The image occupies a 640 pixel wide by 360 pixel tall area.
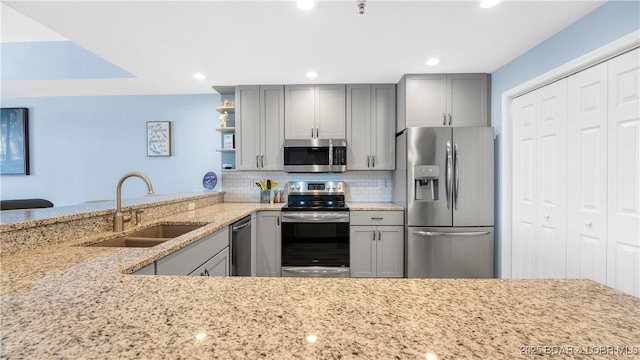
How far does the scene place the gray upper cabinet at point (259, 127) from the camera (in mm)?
3322

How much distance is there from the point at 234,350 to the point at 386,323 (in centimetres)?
31

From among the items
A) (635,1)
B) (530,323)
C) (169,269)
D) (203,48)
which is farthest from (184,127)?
(635,1)

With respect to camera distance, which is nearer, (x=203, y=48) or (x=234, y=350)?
(x=234, y=350)

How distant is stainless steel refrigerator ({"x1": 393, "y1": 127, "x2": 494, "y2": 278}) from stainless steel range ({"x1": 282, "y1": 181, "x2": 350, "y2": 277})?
2.47 feet

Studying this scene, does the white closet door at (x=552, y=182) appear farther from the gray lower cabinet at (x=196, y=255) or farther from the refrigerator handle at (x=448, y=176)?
the gray lower cabinet at (x=196, y=255)

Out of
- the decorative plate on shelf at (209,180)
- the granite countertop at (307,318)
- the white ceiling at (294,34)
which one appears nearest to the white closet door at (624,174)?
the white ceiling at (294,34)

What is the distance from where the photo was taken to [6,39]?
10.2ft

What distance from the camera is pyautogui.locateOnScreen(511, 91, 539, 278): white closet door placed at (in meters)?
2.38

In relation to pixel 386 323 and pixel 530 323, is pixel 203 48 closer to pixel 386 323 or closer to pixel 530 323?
pixel 386 323

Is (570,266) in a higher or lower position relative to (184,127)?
lower

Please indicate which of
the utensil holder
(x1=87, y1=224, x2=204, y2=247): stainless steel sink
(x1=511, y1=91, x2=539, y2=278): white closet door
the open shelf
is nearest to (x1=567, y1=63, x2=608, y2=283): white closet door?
(x1=511, y1=91, x2=539, y2=278): white closet door

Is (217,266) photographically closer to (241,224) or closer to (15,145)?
(241,224)

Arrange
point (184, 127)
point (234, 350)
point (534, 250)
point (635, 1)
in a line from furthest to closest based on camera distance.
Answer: point (184, 127) → point (534, 250) → point (635, 1) → point (234, 350)

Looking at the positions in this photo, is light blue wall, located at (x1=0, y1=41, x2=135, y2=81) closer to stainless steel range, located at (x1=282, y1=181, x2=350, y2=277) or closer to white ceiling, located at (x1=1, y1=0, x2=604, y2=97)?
white ceiling, located at (x1=1, y1=0, x2=604, y2=97)
